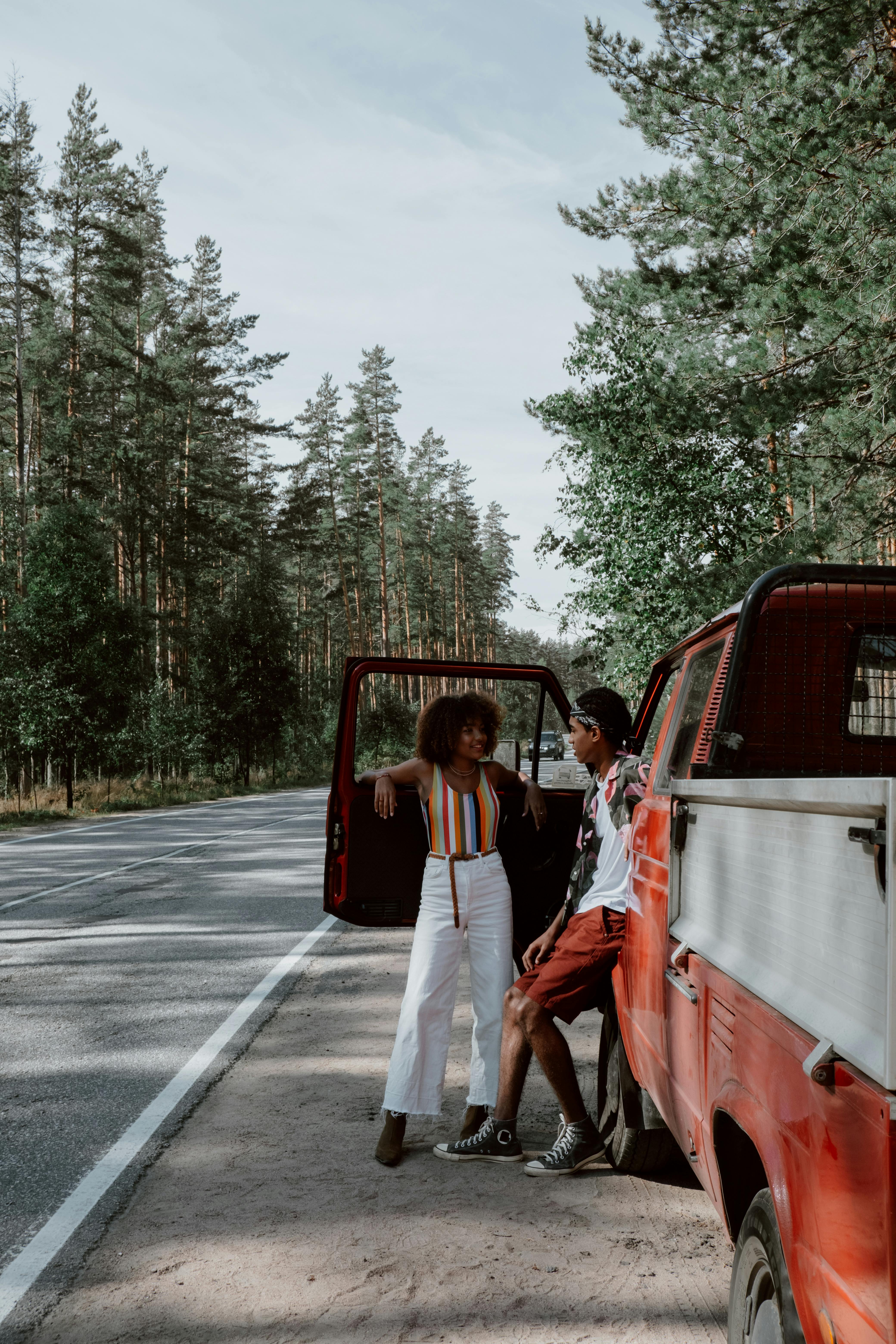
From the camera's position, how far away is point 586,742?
4.68 meters

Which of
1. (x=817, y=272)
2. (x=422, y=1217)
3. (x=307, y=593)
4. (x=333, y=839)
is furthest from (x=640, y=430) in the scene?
(x=307, y=593)

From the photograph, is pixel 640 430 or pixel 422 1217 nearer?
pixel 422 1217

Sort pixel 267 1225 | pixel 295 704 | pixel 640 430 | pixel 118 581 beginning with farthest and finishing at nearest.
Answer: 1. pixel 118 581
2. pixel 295 704
3. pixel 640 430
4. pixel 267 1225

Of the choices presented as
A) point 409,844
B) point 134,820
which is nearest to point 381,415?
point 134,820

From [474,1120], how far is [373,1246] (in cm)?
109

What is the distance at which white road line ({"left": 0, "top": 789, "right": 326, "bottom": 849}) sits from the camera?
1917 cm

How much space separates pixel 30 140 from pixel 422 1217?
117 ft

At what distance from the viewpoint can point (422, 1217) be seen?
412 cm

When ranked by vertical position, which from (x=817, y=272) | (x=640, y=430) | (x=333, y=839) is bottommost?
(x=333, y=839)

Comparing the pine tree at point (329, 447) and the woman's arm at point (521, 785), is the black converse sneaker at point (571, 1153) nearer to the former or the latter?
the woman's arm at point (521, 785)

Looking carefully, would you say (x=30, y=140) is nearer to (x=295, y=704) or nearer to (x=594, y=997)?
(x=295, y=704)

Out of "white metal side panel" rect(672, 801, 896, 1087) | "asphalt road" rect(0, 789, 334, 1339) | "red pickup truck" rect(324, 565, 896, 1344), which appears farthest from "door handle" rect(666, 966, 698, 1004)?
"asphalt road" rect(0, 789, 334, 1339)

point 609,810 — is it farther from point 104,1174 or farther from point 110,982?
point 110,982

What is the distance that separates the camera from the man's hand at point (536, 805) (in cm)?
526
